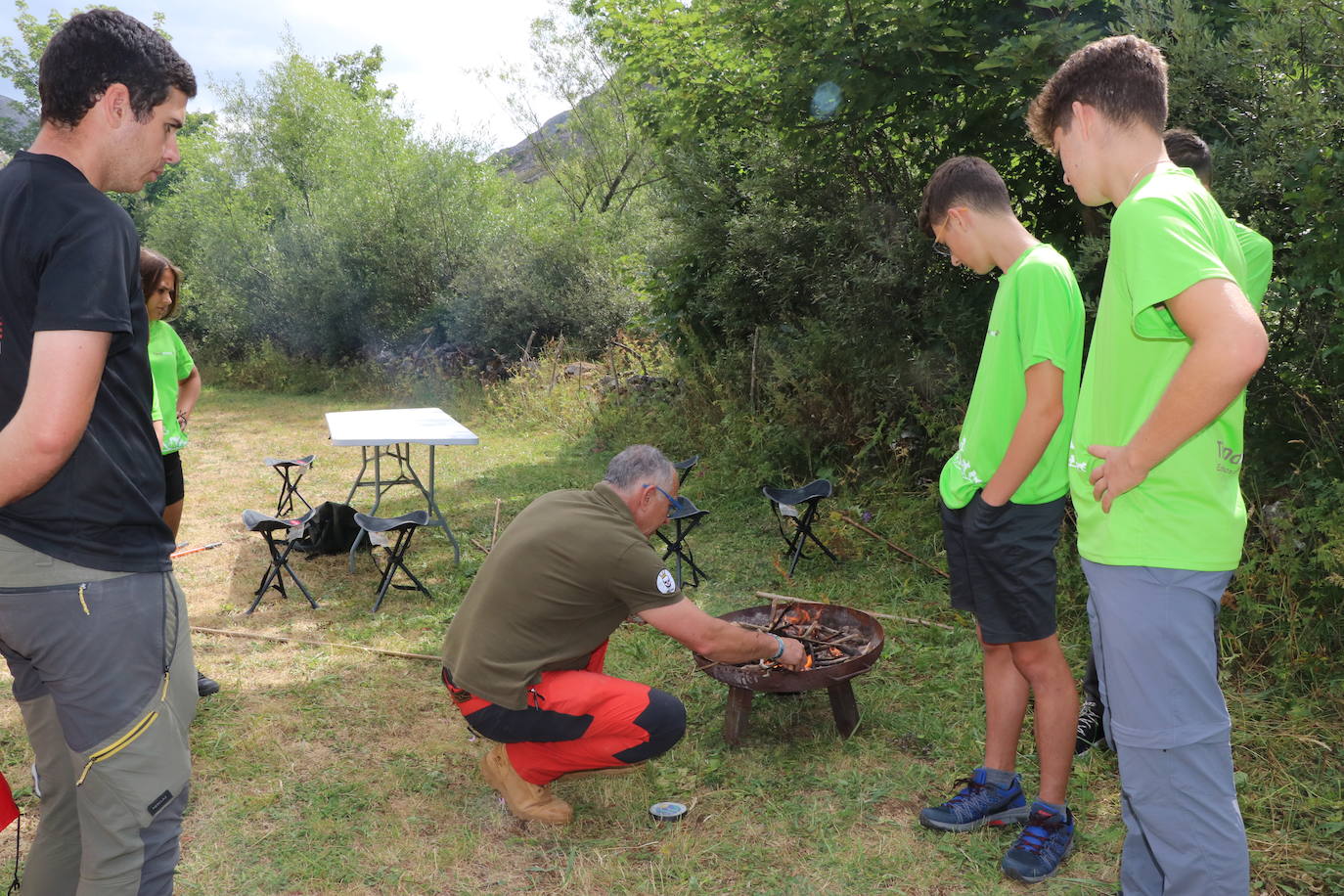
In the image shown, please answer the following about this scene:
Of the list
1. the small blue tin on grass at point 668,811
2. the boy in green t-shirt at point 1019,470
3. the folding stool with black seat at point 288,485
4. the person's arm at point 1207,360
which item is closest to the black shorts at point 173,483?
the small blue tin on grass at point 668,811

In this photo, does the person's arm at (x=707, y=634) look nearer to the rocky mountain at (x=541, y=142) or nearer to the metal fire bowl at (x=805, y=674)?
the metal fire bowl at (x=805, y=674)

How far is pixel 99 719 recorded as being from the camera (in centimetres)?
182

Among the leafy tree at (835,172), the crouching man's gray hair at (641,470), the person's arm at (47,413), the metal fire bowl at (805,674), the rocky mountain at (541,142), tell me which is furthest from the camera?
the rocky mountain at (541,142)

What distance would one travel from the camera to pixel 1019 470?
277cm

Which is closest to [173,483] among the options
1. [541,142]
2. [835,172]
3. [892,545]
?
[892,545]

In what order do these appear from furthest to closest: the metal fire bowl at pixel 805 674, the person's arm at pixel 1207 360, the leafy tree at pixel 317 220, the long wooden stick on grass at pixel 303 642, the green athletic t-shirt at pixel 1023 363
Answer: the leafy tree at pixel 317 220 → the long wooden stick on grass at pixel 303 642 → the metal fire bowl at pixel 805 674 → the green athletic t-shirt at pixel 1023 363 → the person's arm at pixel 1207 360

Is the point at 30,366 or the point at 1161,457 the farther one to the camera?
the point at 1161,457

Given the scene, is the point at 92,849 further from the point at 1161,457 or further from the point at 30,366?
the point at 1161,457

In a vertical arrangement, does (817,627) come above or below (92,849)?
below

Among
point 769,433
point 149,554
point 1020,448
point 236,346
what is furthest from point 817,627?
point 236,346

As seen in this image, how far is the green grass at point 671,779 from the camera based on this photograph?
3.12 metres

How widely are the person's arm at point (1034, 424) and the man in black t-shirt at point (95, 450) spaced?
2.28 meters

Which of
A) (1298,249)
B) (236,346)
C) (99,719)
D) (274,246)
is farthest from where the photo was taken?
(236,346)

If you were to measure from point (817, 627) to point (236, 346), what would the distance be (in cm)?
2041
